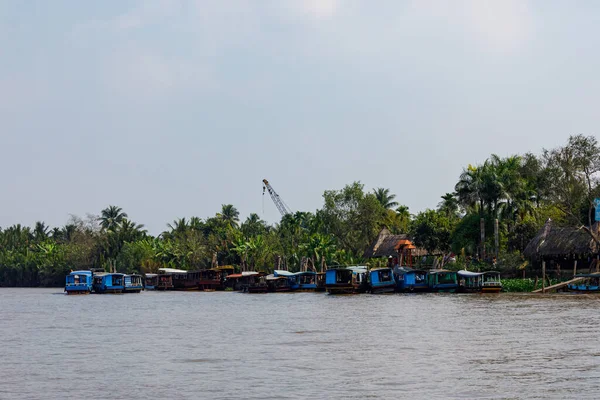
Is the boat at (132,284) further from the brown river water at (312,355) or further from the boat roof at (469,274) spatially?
the brown river water at (312,355)

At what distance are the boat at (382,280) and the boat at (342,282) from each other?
5.36ft

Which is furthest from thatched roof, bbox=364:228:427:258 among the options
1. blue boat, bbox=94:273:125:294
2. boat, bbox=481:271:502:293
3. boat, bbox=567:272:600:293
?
blue boat, bbox=94:273:125:294

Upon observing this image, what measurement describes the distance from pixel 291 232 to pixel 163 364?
267 ft

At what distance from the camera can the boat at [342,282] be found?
68125 millimetres

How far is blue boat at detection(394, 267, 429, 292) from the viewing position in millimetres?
67438

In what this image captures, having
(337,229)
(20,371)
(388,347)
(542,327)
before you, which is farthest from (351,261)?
(20,371)

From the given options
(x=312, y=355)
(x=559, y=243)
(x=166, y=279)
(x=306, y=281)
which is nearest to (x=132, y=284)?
(x=166, y=279)

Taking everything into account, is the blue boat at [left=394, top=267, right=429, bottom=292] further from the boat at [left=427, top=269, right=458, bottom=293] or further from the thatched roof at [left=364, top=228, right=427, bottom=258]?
the thatched roof at [left=364, top=228, right=427, bottom=258]

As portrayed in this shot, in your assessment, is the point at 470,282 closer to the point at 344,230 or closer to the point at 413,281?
the point at 413,281

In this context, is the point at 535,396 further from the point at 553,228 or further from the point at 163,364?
the point at 553,228

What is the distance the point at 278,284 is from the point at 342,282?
12984 mm

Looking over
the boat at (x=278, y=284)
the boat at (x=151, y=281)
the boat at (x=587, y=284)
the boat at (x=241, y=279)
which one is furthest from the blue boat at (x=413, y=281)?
the boat at (x=151, y=281)

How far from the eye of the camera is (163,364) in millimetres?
23406

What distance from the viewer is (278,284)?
263 ft
